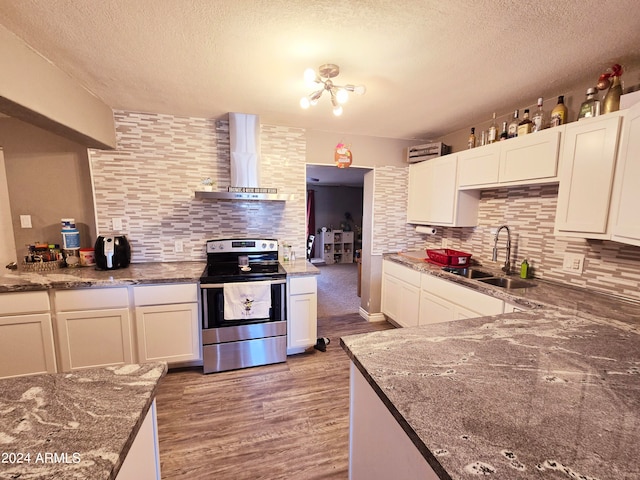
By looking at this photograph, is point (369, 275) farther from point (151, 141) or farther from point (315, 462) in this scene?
point (151, 141)

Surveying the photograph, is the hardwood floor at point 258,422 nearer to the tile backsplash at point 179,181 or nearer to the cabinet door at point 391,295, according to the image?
the cabinet door at point 391,295

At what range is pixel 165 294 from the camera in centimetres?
216

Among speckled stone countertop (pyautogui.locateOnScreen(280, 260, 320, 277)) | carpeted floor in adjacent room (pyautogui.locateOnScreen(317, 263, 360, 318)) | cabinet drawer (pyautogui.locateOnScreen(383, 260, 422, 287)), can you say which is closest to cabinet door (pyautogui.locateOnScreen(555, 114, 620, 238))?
cabinet drawer (pyautogui.locateOnScreen(383, 260, 422, 287))

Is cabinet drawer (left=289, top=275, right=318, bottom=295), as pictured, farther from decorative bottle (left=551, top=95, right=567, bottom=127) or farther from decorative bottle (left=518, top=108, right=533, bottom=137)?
decorative bottle (left=551, top=95, right=567, bottom=127)

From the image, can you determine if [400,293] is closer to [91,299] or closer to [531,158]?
[531,158]

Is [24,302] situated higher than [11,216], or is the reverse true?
[11,216]

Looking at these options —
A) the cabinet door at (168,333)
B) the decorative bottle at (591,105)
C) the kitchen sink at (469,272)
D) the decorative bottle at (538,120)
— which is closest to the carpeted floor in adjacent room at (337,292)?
the kitchen sink at (469,272)

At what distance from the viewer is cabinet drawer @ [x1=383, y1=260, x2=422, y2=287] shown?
105 inches

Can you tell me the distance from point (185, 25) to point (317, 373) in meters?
2.53

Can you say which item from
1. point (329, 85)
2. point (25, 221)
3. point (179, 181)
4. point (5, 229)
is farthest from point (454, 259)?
point (5, 229)

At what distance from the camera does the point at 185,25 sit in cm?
129

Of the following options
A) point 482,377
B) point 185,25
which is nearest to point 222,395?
point 482,377

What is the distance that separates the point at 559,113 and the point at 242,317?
9.33ft

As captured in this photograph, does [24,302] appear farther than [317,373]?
No
